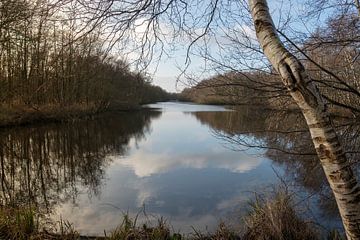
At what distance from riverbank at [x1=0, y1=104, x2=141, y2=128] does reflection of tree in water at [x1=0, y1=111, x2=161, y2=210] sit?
3.12ft

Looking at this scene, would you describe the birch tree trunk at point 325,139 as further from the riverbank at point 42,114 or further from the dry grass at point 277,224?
the riverbank at point 42,114

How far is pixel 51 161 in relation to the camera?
45.5ft

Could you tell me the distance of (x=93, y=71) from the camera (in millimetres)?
4066

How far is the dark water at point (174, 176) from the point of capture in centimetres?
620

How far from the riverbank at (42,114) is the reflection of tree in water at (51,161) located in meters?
0.95

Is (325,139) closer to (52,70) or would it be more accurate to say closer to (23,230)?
(52,70)

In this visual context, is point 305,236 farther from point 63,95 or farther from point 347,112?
point 63,95

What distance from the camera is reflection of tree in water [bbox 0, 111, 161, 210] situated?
921cm

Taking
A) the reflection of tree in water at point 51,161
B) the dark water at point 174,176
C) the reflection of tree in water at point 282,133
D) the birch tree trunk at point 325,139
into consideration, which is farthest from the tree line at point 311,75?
the reflection of tree in water at point 51,161

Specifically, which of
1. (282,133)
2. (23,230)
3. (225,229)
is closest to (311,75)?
(282,133)

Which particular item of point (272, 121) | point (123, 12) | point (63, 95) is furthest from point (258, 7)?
point (63, 95)

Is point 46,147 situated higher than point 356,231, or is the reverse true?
point 356,231

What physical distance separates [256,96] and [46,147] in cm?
1410

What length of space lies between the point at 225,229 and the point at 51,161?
1010 centimetres
